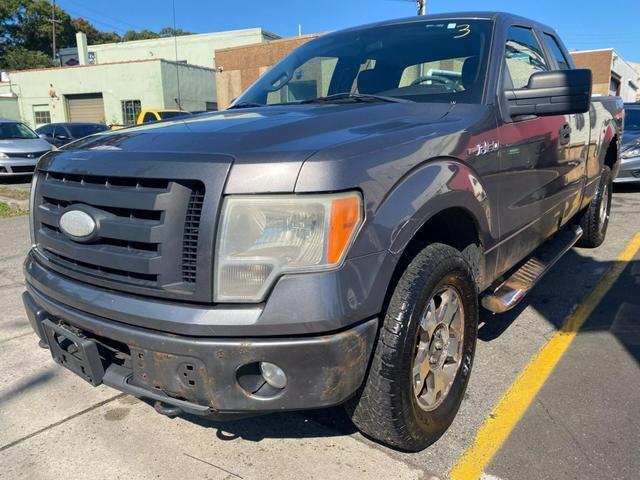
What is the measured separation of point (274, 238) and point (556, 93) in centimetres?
183

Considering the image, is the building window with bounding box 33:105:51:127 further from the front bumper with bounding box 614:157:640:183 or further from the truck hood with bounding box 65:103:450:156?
the truck hood with bounding box 65:103:450:156

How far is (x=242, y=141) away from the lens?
6.46 feet

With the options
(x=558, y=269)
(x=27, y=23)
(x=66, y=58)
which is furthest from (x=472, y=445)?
(x=27, y=23)

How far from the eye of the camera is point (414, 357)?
223 cm

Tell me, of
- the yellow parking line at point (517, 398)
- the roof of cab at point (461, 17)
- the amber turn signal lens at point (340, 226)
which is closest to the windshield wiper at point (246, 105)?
the roof of cab at point (461, 17)

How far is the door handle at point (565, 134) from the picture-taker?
3621mm

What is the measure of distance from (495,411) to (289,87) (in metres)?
2.33

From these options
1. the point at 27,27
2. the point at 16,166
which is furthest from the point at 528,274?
the point at 27,27

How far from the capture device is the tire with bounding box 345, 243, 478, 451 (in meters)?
2.02

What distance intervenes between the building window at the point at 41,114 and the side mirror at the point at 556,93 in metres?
36.3

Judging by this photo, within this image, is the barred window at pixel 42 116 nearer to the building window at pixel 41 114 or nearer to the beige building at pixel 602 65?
the building window at pixel 41 114

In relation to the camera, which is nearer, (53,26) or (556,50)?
(556,50)

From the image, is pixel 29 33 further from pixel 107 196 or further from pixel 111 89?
pixel 107 196

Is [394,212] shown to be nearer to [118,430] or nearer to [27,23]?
[118,430]
